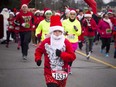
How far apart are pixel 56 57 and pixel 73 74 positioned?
4.25m

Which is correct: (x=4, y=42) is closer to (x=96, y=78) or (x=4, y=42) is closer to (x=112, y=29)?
(x=112, y=29)

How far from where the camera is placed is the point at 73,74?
11.5m

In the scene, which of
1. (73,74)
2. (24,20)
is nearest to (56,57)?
(73,74)

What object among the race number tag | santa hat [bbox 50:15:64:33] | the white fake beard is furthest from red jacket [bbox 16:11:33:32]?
the race number tag

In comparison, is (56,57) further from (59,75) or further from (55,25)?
(55,25)

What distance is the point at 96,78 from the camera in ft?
35.6

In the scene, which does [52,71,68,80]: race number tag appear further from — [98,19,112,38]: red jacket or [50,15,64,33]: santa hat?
[98,19,112,38]: red jacket

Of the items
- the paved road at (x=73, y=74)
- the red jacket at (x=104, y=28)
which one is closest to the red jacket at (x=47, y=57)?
the paved road at (x=73, y=74)

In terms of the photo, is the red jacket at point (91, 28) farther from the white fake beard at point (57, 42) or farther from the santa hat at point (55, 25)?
the white fake beard at point (57, 42)

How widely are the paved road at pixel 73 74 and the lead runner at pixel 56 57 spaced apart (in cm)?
249

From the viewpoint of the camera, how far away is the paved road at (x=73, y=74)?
9.99m

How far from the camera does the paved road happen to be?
9.99 metres

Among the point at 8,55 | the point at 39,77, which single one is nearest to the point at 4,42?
the point at 8,55

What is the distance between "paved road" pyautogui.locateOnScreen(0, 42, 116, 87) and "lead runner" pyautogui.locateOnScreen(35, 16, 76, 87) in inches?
98.1
